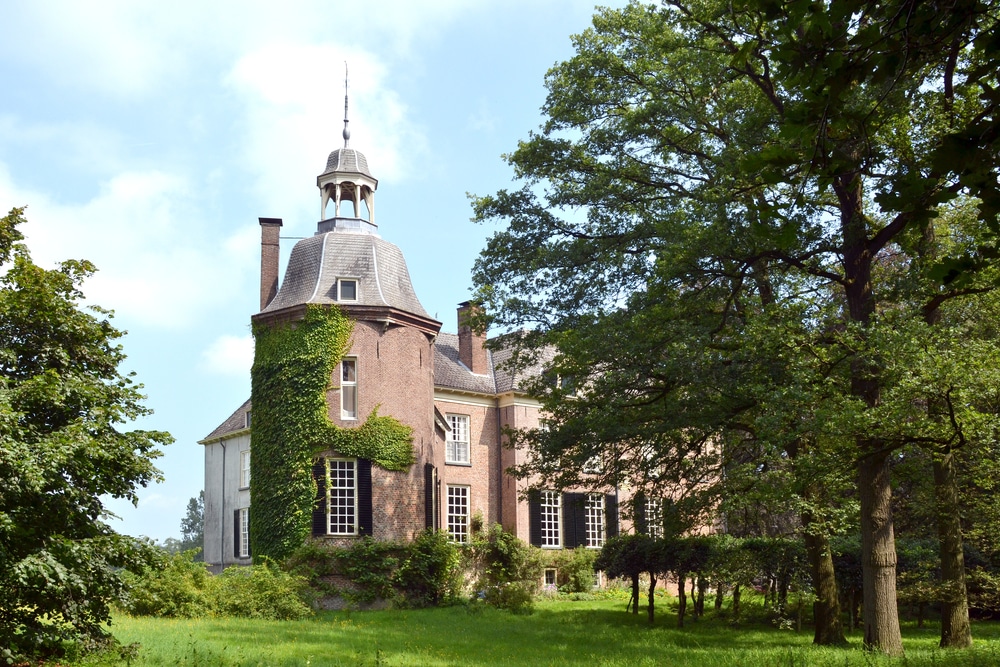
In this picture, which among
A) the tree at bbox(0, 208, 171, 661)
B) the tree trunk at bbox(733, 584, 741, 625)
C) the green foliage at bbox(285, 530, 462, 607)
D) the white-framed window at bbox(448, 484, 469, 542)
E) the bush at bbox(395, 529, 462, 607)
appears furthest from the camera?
the white-framed window at bbox(448, 484, 469, 542)

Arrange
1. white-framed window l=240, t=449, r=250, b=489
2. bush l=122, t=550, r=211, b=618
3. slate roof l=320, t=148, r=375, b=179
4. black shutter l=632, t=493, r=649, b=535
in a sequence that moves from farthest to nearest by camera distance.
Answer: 1. white-framed window l=240, t=449, r=250, b=489
2. slate roof l=320, t=148, r=375, b=179
3. bush l=122, t=550, r=211, b=618
4. black shutter l=632, t=493, r=649, b=535

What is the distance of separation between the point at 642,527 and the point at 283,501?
11.9 metres

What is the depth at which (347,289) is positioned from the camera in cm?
3044

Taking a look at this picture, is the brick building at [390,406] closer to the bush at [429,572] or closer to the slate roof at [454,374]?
the slate roof at [454,374]

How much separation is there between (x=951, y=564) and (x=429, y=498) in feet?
55.3

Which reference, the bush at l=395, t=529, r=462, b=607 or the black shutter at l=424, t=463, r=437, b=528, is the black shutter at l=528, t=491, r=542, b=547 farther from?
the bush at l=395, t=529, r=462, b=607

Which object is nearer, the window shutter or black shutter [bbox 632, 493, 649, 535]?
black shutter [bbox 632, 493, 649, 535]

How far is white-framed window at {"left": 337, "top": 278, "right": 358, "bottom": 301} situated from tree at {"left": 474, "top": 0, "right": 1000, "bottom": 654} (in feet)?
31.8

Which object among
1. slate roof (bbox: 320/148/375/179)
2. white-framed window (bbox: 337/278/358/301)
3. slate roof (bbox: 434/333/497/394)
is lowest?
slate roof (bbox: 434/333/497/394)

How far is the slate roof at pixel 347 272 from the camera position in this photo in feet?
98.9

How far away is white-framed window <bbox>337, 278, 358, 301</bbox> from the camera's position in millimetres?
30234

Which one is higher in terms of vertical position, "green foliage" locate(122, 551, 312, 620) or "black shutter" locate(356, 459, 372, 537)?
"black shutter" locate(356, 459, 372, 537)

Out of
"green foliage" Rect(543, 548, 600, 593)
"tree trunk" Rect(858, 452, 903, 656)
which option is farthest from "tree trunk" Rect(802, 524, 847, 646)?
"green foliage" Rect(543, 548, 600, 593)

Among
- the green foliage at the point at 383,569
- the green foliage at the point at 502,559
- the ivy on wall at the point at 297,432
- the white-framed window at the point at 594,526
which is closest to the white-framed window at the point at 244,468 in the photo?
the ivy on wall at the point at 297,432
